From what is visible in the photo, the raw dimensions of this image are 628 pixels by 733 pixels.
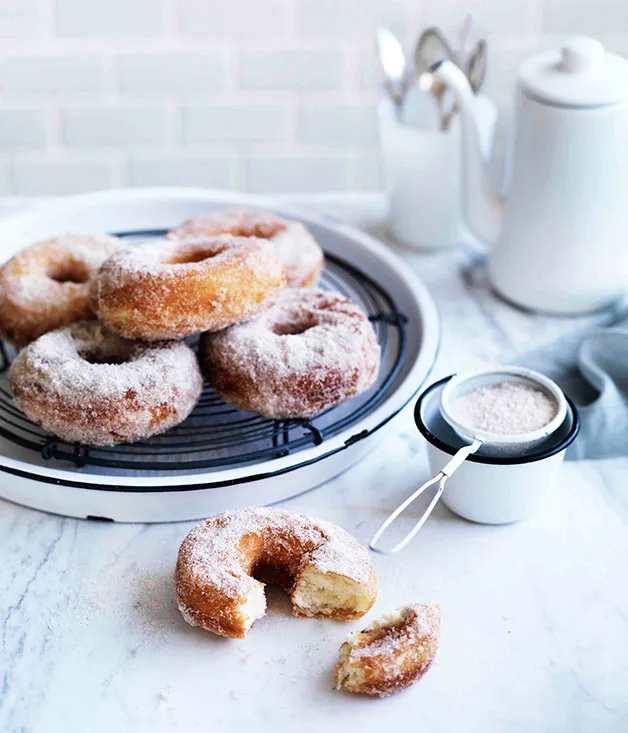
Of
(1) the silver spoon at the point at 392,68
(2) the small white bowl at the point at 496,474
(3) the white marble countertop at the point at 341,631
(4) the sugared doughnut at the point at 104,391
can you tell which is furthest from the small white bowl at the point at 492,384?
(1) the silver spoon at the point at 392,68

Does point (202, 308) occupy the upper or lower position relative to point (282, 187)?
upper

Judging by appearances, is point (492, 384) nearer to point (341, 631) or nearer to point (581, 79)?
point (341, 631)

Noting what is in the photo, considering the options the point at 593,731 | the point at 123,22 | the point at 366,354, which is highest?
the point at 123,22

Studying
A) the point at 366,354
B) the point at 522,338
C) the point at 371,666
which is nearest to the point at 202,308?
the point at 366,354

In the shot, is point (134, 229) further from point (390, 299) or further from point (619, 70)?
point (619, 70)

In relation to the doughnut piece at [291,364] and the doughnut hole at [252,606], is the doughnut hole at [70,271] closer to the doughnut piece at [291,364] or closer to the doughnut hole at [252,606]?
the doughnut piece at [291,364]

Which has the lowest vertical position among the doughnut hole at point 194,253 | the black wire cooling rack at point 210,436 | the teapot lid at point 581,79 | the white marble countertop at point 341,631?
the white marble countertop at point 341,631

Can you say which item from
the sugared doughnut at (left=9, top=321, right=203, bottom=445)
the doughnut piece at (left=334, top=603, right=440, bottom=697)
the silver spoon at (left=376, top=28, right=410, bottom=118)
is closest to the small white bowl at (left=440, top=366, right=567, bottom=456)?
the doughnut piece at (left=334, top=603, right=440, bottom=697)

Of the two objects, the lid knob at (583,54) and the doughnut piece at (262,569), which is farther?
the lid knob at (583,54)
